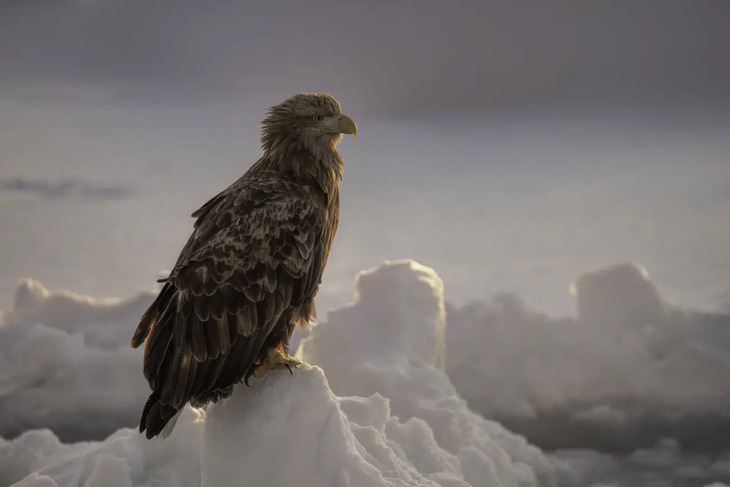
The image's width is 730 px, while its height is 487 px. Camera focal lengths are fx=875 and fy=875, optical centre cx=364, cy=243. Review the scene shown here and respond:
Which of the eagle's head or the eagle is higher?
the eagle's head

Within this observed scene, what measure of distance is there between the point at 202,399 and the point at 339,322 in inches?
1338

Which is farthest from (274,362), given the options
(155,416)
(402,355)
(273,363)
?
(402,355)

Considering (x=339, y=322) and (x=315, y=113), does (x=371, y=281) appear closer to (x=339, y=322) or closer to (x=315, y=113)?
(x=339, y=322)

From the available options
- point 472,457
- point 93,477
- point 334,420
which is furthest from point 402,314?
point 334,420

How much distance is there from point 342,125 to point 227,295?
3.77 meters

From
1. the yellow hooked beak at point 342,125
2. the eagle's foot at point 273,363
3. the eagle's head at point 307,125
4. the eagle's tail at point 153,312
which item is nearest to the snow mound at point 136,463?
the eagle's foot at point 273,363

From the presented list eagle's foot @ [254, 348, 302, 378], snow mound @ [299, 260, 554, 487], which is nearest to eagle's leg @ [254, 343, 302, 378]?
eagle's foot @ [254, 348, 302, 378]

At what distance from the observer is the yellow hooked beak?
15672mm

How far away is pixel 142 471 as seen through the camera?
115ft

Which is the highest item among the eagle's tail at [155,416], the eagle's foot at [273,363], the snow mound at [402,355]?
the snow mound at [402,355]

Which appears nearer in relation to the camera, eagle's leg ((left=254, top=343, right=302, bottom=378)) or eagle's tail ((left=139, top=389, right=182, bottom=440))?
eagle's tail ((left=139, top=389, right=182, bottom=440))

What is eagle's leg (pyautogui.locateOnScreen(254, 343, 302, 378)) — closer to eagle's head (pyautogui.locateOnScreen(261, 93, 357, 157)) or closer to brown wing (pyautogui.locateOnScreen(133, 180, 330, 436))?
brown wing (pyautogui.locateOnScreen(133, 180, 330, 436))

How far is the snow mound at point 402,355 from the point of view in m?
44.4

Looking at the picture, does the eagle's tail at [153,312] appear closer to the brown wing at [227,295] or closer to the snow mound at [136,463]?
the brown wing at [227,295]
